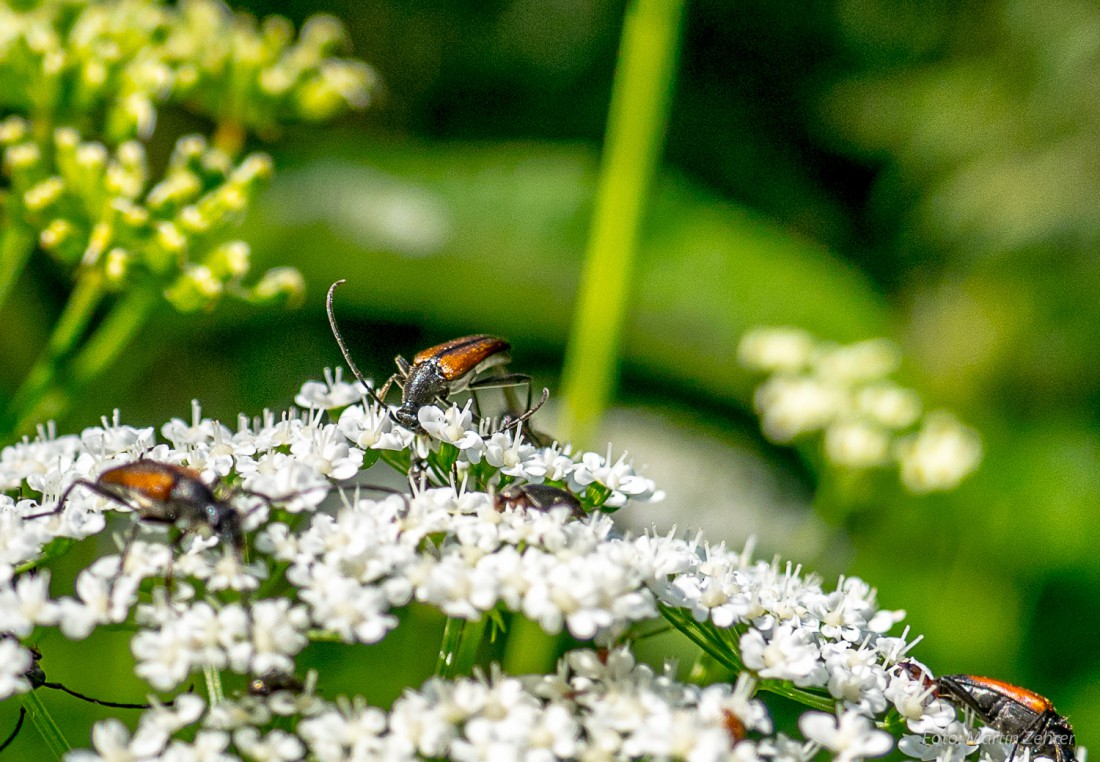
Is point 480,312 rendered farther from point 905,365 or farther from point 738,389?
point 905,365

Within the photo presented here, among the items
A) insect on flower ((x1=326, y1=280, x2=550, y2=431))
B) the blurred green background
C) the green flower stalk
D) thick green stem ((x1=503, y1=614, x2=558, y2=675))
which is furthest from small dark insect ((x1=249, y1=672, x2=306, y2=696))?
the blurred green background

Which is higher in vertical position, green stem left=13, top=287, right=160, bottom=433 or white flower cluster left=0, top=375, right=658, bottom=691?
green stem left=13, top=287, right=160, bottom=433

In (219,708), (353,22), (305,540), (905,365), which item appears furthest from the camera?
(353,22)

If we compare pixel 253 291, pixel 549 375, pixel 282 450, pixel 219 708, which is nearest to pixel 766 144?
pixel 549 375

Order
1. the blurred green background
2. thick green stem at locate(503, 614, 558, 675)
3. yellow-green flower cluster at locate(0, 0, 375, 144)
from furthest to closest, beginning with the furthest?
the blurred green background → thick green stem at locate(503, 614, 558, 675) → yellow-green flower cluster at locate(0, 0, 375, 144)

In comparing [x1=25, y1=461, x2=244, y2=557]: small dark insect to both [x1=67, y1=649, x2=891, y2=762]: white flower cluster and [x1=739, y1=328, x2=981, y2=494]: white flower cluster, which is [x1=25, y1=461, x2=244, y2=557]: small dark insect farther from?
[x1=739, y1=328, x2=981, y2=494]: white flower cluster

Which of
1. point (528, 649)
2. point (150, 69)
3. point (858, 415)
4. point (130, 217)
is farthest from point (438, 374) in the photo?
point (858, 415)

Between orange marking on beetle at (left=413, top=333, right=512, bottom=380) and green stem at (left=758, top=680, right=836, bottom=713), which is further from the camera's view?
orange marking on beetle at (left=413, top=333, right=512, bottom=380)
